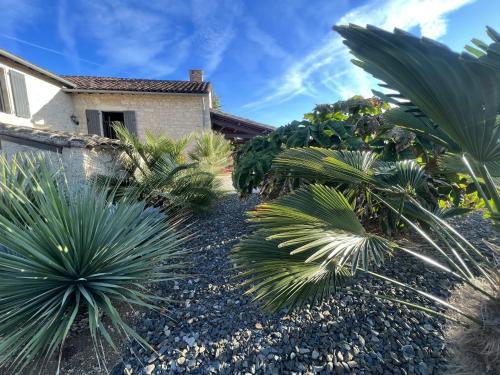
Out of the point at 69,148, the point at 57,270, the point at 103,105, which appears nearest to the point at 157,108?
the point at 103,105

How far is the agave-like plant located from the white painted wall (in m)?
10.4

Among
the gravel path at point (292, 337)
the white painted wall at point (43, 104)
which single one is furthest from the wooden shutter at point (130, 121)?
the gravel path at point (292, 337)

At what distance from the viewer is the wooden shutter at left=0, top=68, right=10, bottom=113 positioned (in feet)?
25.9

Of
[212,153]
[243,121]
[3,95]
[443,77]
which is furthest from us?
[243,121]

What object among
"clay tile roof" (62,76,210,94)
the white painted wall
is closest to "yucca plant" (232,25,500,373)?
"clay tile roof" (62,76,210,94)

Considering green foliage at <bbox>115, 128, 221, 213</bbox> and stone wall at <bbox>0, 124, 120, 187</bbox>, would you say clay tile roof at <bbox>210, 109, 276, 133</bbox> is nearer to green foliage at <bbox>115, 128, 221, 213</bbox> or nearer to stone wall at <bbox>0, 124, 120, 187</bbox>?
green foliage at <bbox>115, 128, 221, 213</bbox>

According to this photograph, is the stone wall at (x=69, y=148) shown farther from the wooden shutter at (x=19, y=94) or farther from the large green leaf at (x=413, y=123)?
the large green leaf at (x=413, y=123)

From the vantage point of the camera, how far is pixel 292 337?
78.2 inches

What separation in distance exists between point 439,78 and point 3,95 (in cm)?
1176

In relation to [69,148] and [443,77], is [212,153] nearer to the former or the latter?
[69,148]

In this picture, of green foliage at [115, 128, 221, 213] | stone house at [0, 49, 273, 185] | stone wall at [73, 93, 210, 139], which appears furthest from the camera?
stone wall at [73, 93, 210, 139]

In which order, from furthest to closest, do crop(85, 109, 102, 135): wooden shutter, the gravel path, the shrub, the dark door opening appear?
the dark door opening → crop(85, 109, 102, 135): wooden shutter → the shrub → the gravel path

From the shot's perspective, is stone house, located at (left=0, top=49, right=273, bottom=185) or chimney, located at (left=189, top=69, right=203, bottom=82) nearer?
stone house, located at (left=0, top=49, right=273, bottom=185)

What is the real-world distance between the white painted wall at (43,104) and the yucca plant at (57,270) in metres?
8.59
